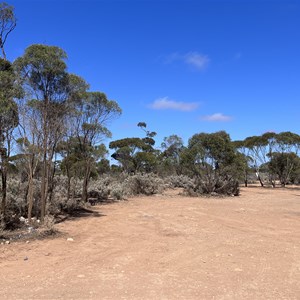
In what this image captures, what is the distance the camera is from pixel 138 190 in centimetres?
2556

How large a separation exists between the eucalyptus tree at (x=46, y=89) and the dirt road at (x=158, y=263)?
2691mm

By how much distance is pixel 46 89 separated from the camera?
11.8 metres

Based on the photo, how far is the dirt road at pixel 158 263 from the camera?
16.7 ft

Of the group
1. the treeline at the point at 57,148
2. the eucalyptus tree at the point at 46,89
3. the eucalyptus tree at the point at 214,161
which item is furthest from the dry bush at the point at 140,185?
the eucalyptus tree at the point at 46,89

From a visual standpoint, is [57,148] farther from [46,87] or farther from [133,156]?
[133,156]

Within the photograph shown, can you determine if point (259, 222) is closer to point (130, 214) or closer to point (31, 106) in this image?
point (130, 214)

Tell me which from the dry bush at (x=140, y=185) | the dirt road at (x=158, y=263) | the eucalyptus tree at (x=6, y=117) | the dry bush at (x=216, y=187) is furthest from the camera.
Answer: the dry bush at (x=216, y=187)

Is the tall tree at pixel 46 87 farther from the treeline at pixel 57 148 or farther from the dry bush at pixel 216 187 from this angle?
the dry bush at pixel 216 187

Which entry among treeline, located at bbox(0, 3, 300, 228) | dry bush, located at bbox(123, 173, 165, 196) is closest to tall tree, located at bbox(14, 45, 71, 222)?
treeline, located at bbox(0, 3, 300, 228)

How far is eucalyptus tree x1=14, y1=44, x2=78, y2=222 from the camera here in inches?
439

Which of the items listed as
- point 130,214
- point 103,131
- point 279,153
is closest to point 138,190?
point 103,131

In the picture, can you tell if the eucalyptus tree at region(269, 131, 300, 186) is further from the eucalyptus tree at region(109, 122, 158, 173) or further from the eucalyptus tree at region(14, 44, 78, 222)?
the eucalyptus tree at region(14, 44, 78, 222)

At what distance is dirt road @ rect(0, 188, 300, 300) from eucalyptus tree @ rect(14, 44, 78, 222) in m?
2.69

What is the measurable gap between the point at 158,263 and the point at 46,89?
7.67 m
